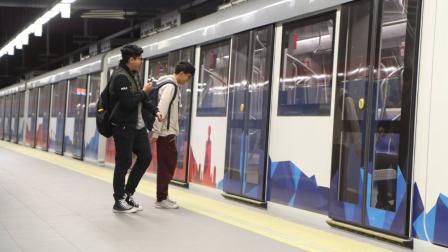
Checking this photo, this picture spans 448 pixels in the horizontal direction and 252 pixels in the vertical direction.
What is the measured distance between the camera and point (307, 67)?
541 centimetres

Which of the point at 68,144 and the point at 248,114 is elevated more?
the point at 248,114

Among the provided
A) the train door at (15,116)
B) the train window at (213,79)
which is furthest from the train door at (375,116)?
the train door at (15,116)

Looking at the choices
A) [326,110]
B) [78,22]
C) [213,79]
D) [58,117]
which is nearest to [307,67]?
[326,110]

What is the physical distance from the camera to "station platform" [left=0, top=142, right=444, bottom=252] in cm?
404

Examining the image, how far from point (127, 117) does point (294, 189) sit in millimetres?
1722

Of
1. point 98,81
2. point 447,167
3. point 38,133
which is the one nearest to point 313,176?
point 447,167

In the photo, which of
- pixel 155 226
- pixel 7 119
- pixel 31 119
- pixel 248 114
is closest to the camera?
pixel 155 226

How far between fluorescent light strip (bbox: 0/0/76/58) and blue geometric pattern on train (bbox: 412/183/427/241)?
272 inches

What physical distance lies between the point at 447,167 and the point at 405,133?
0.44 metres

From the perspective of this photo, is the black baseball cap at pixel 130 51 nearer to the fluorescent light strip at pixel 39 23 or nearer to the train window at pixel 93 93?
the fluorescent light strip at pixel 39 23

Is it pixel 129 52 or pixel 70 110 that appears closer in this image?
pixel 129 52

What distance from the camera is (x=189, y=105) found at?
8.03 meters

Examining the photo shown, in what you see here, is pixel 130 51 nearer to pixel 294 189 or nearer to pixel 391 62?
pixel 294 189

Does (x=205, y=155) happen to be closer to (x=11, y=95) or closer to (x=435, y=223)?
(x=435, y=223)
